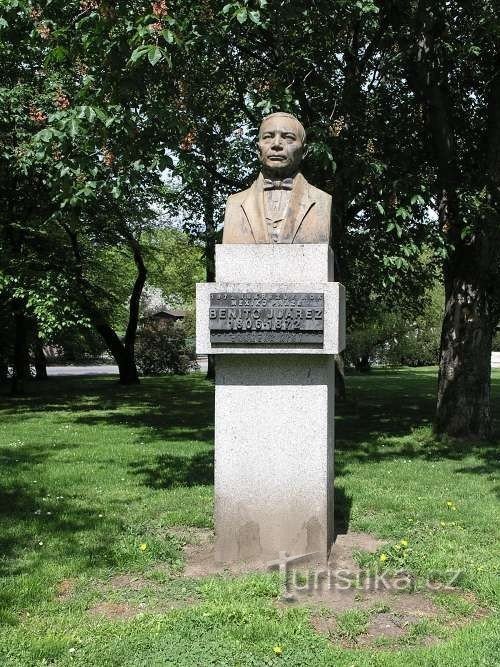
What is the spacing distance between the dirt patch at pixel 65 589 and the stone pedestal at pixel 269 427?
1.11 meters

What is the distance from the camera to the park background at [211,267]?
14.1 ft

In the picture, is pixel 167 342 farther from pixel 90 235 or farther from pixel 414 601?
pixel 414 601

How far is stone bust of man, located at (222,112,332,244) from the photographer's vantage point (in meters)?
5.34

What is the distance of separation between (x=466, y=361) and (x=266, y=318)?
263 inches

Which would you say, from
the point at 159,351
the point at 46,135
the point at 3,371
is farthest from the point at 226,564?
the point at 159,351

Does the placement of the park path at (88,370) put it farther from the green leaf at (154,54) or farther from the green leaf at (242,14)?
the green leaf at (154,54)

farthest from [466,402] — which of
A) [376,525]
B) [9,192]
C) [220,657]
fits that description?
[9,192]

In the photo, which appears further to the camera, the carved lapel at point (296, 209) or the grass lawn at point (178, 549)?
the carved lapel at point (296, 209)

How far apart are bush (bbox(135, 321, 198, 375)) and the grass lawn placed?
21129mm

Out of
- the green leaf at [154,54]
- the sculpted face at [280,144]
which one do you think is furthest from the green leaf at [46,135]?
the sculpted face at [280,144]

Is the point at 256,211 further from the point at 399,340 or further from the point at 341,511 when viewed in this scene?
the point at 399,340

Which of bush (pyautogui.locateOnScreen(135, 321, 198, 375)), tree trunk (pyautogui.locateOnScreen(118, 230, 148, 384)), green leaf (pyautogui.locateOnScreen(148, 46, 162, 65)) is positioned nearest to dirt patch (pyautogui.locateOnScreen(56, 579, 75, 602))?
green leaf (pyautogui.locateOnScreen(148, 46, 162, 65))

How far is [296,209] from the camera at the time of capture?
5383 millimetres

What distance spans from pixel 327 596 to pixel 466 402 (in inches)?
274
